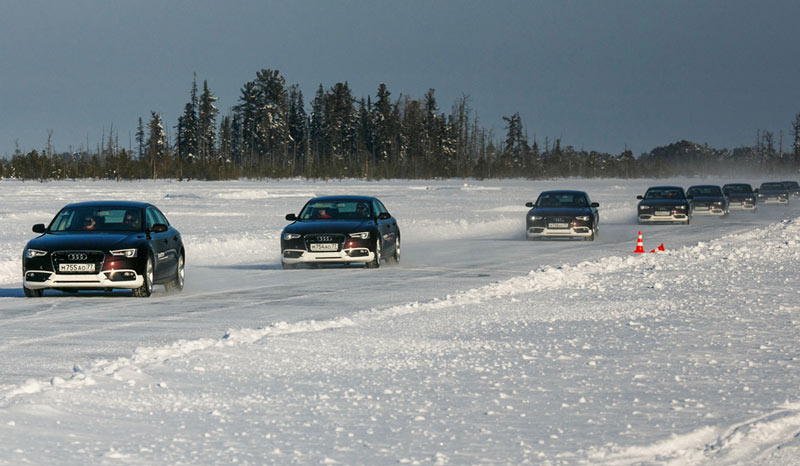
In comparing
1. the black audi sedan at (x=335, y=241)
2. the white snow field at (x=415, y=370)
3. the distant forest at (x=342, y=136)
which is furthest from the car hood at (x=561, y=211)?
the distant forest at (x=342, y=136)

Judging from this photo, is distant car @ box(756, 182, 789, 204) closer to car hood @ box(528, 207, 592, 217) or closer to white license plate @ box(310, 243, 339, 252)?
car hood @ box(528, 207, 592, 217)

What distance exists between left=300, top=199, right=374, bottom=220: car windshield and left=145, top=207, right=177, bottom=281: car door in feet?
18.8

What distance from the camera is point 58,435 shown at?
6879 mm

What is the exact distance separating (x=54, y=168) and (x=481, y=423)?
91579mm

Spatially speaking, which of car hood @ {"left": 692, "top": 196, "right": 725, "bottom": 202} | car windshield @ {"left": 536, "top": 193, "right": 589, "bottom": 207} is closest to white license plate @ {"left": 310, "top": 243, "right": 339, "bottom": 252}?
car windshield @ {"left": 536, "top": 193, "right": 589, "bottom": 207}

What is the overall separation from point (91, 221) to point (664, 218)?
27.6m

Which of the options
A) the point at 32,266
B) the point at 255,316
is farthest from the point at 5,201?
the point at 255,316

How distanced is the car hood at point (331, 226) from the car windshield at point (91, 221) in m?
4.91

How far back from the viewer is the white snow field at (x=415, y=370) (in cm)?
661

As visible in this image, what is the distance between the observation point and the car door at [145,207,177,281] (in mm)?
16328

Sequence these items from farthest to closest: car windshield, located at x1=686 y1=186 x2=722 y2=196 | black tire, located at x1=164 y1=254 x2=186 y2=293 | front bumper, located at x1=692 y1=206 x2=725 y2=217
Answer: car windshield, located at x1=686 y1=186 x2=722 y2=196 → front bumper, located at x1=692 y1=206 x2=725 y2=217 → black tire, located at x1=164 y1=254 x2=186 y2=293

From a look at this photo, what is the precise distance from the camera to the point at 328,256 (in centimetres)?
2133

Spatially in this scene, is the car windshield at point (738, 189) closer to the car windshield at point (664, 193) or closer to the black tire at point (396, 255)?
the car windshield at point (664, 193)

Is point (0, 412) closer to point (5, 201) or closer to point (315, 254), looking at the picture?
point (315, 254)
